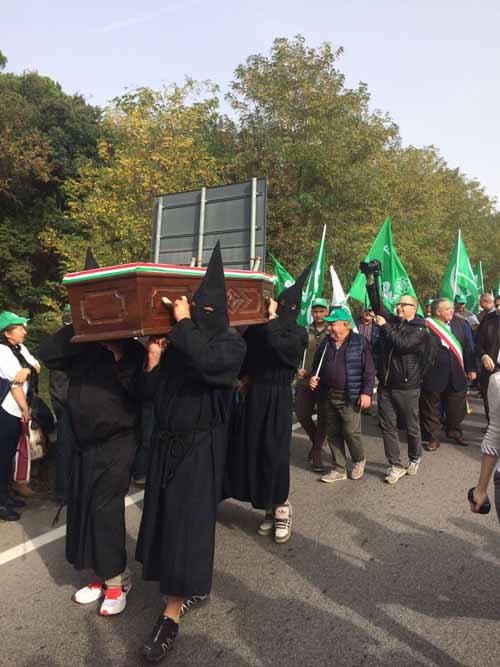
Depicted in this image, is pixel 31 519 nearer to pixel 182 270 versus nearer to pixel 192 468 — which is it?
pixel 192 468

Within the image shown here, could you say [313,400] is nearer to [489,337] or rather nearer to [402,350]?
[402,350]

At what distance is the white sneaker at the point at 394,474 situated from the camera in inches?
228

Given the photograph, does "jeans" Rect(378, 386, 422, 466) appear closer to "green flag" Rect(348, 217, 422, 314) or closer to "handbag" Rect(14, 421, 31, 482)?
"green flag" Rect(348, 217, 422, 314)

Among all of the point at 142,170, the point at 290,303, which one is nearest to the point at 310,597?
the point at 290,303

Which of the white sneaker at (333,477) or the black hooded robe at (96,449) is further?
the white sneaker at (333,477)

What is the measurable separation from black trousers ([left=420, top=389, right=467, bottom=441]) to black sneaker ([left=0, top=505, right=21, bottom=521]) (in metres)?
5.01

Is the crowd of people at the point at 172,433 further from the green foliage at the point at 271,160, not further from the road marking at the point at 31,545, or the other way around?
the green foliage at the point at 271,160

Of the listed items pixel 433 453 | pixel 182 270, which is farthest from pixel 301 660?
pixel 433 453

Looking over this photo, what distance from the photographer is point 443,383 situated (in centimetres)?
723

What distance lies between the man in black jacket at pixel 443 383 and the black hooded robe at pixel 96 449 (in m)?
4.77

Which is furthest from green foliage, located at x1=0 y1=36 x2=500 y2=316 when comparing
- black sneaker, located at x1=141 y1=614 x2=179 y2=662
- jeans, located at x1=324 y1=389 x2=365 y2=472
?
black sneaker, located at x1=141 y1=614 x2=179 y2=662

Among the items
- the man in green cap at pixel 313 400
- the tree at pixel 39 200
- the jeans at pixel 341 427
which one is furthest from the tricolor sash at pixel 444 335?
the tree at pixel 39 200

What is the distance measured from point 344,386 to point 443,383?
6.71ft

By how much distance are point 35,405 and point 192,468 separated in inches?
118
